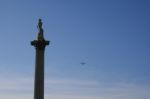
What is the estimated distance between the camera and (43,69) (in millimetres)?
29875

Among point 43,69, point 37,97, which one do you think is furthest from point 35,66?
point 37,97

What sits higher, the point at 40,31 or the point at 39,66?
the point at 40,31

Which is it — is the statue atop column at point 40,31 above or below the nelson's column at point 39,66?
above

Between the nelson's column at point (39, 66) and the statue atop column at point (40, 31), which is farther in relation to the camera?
the statue atop column at point (40, 31)

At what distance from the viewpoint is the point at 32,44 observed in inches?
1216

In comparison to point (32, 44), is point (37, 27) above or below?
above

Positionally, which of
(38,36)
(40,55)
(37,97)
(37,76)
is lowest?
(37,97)

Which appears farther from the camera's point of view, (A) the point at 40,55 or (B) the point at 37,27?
(B) the point at 37,27

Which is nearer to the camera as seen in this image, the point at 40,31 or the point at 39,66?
the point at 39,66

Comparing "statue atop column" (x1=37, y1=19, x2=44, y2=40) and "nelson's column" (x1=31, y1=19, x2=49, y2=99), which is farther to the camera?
"statue atop column" (x1=37, y1=19, x2=44, y2=40)

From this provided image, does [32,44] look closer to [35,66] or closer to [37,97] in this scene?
[35,66]

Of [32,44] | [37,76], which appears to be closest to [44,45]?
[32,44]

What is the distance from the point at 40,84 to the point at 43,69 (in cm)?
142

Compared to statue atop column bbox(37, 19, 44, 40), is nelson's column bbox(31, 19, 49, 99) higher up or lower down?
lower down
